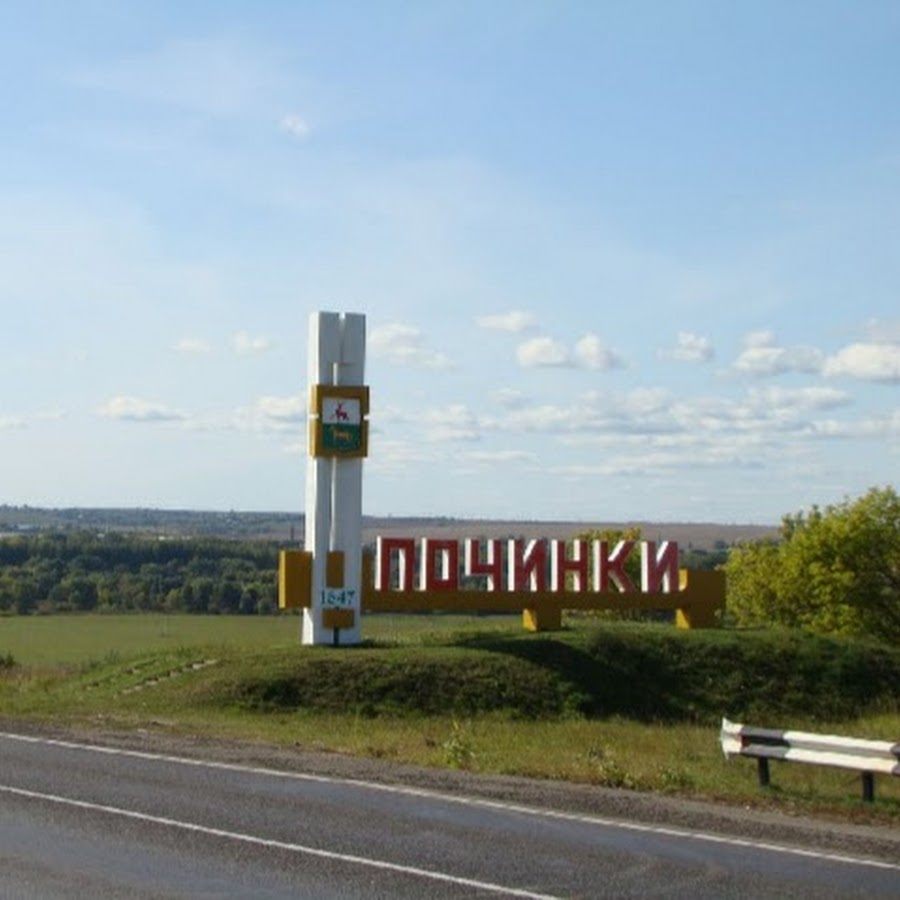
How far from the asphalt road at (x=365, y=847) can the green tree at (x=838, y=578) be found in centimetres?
5082

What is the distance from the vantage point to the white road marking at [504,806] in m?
13.4

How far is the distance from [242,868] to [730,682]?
26.1 m

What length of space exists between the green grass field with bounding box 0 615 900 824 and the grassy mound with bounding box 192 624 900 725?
0.04 meters

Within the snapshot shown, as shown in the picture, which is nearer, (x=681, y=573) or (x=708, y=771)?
(x=708, y=771)

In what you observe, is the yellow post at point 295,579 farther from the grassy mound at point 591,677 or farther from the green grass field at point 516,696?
the grassy mound at point 591,677

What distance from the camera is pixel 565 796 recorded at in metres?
16.7

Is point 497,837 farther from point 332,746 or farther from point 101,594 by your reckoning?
point 101,594

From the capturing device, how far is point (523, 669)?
34812mm

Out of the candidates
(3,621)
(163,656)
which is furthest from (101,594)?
(163,656)

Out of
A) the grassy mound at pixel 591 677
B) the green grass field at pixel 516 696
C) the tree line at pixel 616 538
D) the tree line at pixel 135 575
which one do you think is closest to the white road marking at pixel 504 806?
the green grass field at pixel 516 696

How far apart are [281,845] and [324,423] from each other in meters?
22.4

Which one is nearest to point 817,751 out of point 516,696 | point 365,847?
point 365,847

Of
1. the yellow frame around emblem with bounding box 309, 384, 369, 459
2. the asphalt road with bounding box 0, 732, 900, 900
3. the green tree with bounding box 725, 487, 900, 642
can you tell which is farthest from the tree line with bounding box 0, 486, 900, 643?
the asphalt road with bounding box 0, 732, 900, 900

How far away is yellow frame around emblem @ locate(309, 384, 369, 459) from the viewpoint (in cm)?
3541
